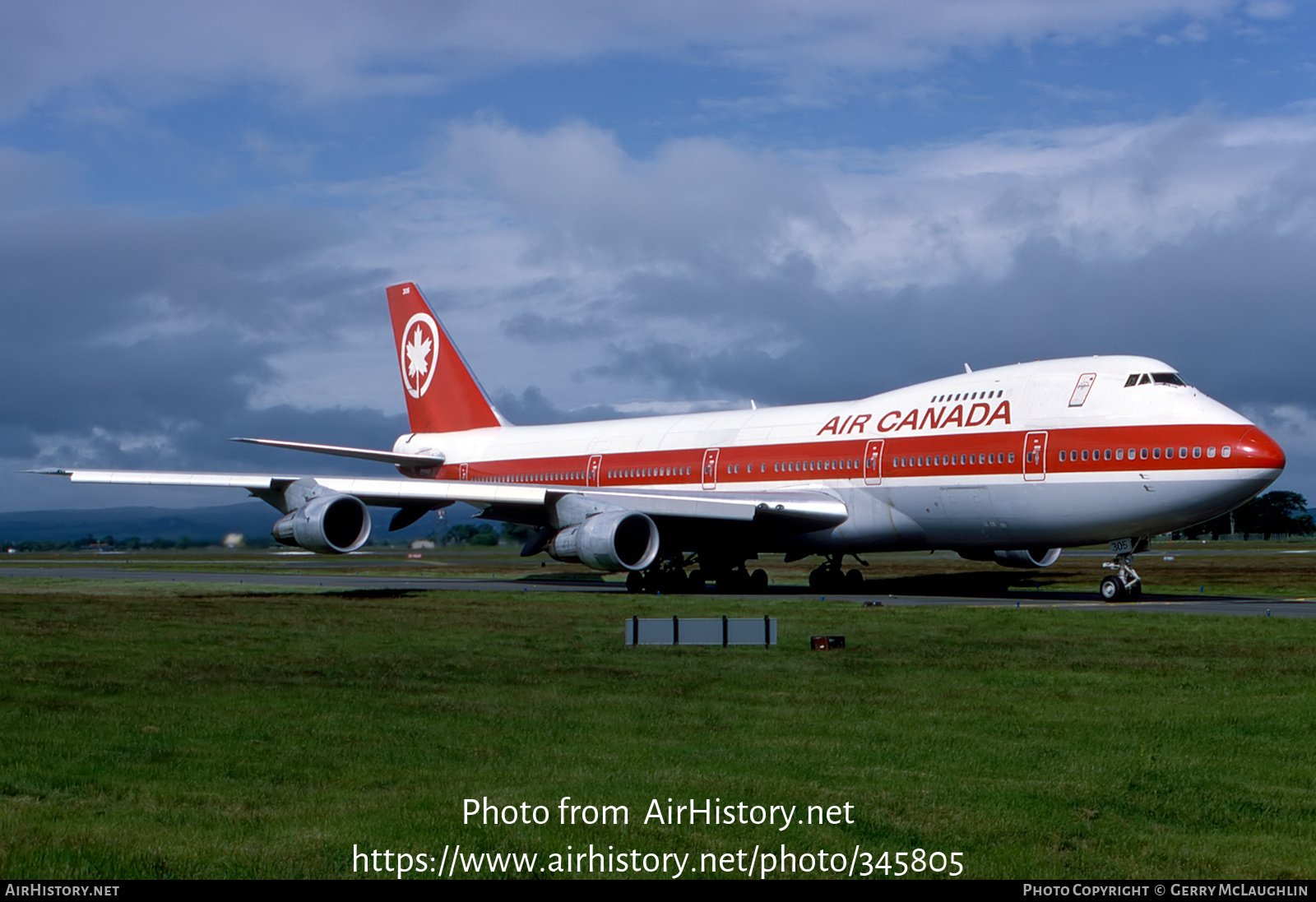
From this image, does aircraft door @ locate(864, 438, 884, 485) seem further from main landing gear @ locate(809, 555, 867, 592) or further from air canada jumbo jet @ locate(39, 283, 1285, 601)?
main landing gear @ locate(809, 555, 867, 592)

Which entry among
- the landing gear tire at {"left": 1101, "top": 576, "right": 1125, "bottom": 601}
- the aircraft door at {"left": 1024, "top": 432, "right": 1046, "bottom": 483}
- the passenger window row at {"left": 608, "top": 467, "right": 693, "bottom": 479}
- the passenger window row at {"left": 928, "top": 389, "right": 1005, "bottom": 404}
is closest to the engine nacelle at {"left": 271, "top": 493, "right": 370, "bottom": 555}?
the passenger window row at {"left": 608, "top": 467, "right": 693, "bottom": 479}

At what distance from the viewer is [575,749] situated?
10.7 m

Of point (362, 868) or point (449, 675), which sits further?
point (449, 675)

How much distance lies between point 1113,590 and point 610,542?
1172cm

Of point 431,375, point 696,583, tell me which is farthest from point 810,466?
point 431,375

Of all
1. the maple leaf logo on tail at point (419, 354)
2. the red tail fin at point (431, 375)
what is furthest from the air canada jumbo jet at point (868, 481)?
the maple leaf logo on tail at point (419, 354)

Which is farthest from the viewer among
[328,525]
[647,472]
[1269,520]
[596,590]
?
[1269,520]

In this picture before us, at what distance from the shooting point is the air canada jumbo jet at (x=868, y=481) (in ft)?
92.2

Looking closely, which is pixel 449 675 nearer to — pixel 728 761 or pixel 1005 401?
pixel 728 761

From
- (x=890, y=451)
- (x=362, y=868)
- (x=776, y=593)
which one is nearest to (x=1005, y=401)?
(x=890, y=451)

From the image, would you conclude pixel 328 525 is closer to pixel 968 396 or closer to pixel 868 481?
pixel 868 481

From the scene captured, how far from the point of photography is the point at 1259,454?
2702cm

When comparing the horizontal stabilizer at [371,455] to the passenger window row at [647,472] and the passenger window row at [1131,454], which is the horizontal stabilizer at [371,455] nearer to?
the passenger window row at [647,472]

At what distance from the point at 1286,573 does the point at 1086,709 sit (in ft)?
111
